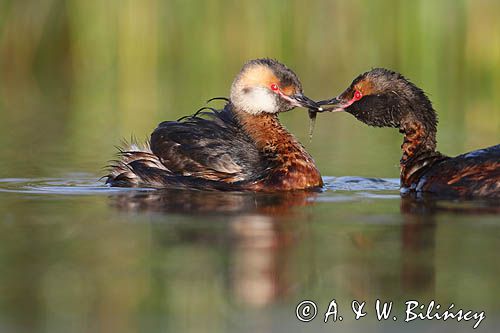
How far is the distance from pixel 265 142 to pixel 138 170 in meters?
1.03

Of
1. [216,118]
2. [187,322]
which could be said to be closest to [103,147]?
[216,118]

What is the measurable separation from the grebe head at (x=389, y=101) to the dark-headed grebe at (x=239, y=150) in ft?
1.18

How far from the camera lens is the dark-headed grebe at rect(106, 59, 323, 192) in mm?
7918

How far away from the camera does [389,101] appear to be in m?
8.27

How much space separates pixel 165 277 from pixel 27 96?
12588 millimetres

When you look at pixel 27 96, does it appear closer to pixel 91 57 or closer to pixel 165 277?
pixel 91 57

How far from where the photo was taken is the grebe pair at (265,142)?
7910mm

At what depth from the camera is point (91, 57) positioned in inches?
698

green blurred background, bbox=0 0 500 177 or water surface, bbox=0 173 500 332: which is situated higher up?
green blurred background, bbox=0 0 500 177

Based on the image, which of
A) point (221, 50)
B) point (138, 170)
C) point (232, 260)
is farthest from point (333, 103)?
point (221, 50)

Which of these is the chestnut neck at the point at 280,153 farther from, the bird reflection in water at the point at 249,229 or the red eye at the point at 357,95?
the red eye at the point at 357,95

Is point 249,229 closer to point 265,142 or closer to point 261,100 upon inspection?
point 265,142

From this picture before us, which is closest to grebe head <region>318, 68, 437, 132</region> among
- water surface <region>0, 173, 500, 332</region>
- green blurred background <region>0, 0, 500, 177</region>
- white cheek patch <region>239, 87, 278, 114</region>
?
white cheek patch <region>239, 87, 278, 114</region>

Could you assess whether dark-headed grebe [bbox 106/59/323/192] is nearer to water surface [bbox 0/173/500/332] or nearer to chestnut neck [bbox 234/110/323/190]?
chestnut neck [bbox 234/110/323/190]
